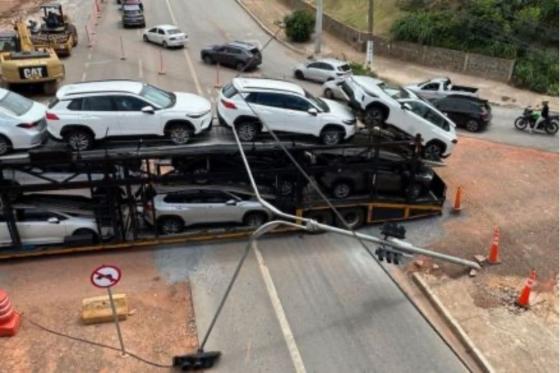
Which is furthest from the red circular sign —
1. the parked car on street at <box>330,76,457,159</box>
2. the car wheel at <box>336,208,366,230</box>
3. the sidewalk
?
the sidewalk

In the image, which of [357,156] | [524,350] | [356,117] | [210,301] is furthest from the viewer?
[356,117]

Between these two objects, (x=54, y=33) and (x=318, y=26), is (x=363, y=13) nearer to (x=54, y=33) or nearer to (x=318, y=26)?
(x=318, y=26)

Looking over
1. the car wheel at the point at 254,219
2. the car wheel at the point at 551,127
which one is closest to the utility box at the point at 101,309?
the car wheel at the point at 254,219

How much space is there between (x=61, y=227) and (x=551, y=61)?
2698 cm

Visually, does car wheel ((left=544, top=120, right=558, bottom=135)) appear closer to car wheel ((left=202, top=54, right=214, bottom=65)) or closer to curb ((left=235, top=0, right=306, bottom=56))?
curb ((left=235, top=0, right=306, bottom=56))

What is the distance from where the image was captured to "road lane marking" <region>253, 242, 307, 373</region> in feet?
38.0

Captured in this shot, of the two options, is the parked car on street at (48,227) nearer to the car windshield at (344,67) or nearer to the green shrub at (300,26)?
the car windshield at (344,67)

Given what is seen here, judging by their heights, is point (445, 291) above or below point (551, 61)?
below

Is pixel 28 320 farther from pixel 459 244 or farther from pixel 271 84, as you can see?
pixel 459 244

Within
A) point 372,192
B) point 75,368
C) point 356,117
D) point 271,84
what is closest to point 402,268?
point 372,192

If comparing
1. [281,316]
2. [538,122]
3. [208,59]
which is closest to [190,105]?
[281,316]

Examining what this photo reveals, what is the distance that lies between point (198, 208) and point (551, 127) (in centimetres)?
1688

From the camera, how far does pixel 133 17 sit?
39375 millimetres

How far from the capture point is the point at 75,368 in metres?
11.4
